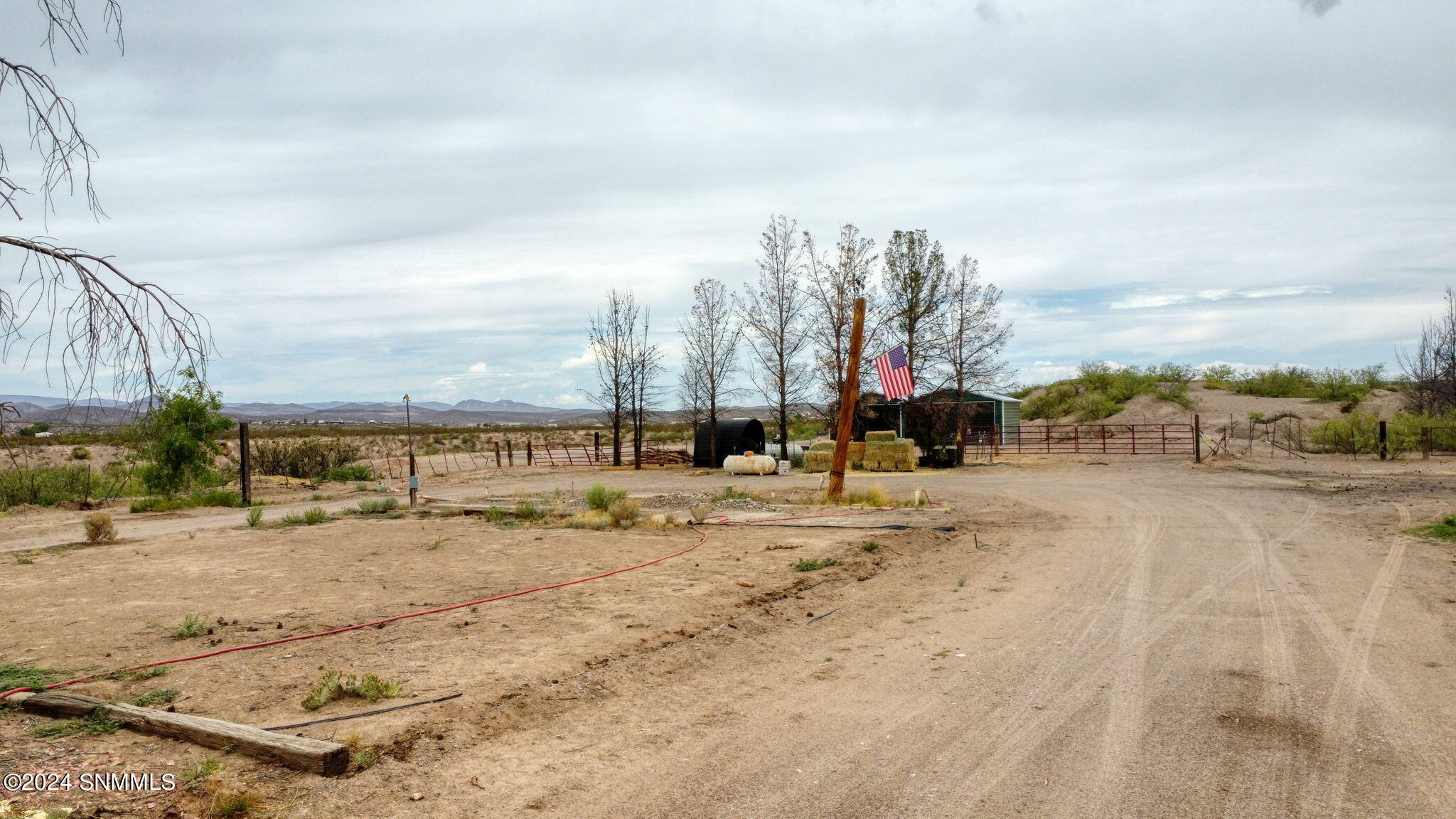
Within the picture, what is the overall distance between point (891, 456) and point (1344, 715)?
29.4 m

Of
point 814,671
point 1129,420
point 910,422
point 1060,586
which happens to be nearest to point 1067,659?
point 814,671

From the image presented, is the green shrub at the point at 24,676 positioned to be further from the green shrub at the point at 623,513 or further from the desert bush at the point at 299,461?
the desert bush at the point at 299,461

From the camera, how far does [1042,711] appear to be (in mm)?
5660

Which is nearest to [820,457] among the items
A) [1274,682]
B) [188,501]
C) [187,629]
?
[188,501]

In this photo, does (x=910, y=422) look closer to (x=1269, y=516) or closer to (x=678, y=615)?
(x=1269, y=516)

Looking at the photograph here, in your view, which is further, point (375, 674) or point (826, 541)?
point (826, 541)

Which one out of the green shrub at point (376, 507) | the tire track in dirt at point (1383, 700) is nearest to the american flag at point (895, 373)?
the tire track in dirt at point (1383, 700)

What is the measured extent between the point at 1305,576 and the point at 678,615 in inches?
290

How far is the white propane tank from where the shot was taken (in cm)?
3328

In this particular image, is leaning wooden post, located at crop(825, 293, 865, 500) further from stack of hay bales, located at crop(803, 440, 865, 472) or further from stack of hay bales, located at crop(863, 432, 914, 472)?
stack of hay bales, located at crop(863, 432, 914, 472)

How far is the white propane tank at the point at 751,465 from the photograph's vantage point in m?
33.3

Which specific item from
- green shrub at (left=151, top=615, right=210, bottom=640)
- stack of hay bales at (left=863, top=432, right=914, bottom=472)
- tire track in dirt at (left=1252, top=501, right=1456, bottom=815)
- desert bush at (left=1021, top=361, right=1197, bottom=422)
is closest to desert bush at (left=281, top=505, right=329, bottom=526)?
green shrub at (left=151, top=615, right=210, bottom=640)

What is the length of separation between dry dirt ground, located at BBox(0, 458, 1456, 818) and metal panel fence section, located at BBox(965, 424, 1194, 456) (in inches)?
1203

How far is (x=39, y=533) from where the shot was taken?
60.6 ft
